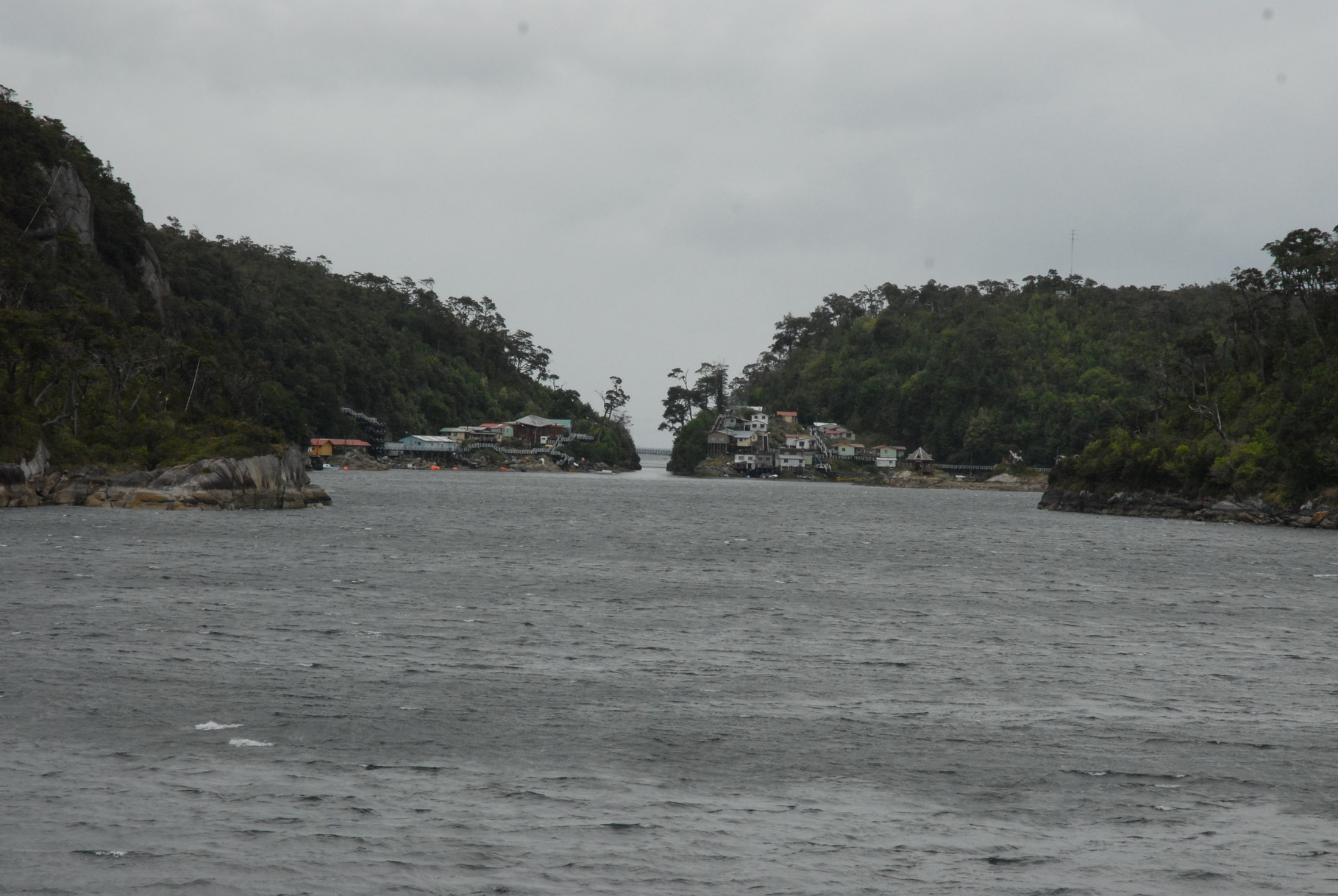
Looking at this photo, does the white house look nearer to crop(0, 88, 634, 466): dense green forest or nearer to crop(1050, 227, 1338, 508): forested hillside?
crop(0, 88, 634, 466): dense green forest

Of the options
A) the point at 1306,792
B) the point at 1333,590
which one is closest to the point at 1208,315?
the point at 1333,590

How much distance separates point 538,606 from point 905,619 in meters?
9.77

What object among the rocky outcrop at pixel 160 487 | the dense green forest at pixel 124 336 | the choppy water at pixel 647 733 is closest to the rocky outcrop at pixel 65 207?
the dense green forest at pixel 124 336

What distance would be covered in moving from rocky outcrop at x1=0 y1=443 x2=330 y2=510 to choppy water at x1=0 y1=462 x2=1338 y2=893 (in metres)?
25.7

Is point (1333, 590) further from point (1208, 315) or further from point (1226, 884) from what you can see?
point (1208, 315)

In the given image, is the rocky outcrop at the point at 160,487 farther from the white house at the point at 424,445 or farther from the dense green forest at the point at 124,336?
the white house at the point at 424,445

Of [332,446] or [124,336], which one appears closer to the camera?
[124,336]

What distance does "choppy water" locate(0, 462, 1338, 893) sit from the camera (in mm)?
10781

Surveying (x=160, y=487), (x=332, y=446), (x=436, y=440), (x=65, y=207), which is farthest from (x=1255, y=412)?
(x=436, y=440)

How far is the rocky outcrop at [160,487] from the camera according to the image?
59.3 m

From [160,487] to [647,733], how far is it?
2245 inches

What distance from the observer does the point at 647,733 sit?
15.9 metres

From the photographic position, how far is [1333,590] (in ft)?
124

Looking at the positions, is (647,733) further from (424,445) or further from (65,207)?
(424,445)
